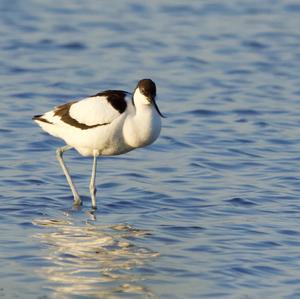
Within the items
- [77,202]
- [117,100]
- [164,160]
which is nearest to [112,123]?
[117,100]

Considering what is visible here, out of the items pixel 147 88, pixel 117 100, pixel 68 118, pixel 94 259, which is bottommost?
pixel 94 259

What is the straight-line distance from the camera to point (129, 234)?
10766 millimetres

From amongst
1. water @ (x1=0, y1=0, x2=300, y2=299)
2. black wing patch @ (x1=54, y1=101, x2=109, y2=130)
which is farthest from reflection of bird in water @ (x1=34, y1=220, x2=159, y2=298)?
black wing patch @ (x1=54, y1=101, x2=109, y2=130)

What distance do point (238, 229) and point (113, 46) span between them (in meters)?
11.0

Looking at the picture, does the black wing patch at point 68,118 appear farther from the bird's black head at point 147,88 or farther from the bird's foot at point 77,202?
the bird's foot at point 77,202

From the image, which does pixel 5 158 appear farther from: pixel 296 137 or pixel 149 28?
pixel 149 28

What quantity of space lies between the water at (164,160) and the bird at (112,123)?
577 mm

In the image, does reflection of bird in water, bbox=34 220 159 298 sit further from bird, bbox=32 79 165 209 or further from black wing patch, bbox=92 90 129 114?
black wing patch, bbox=92 90 129 114

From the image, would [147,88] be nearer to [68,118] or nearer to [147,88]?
[147,88]

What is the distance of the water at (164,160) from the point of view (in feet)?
31.3

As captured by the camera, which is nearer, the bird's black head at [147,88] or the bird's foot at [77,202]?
the bird's black head at [147,88]

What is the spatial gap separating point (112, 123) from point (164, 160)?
2.38m

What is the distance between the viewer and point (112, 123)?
1165 cm

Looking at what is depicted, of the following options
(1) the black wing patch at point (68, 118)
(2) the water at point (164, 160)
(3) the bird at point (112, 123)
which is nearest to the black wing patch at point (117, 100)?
(3) the bird at point (112, 123)
